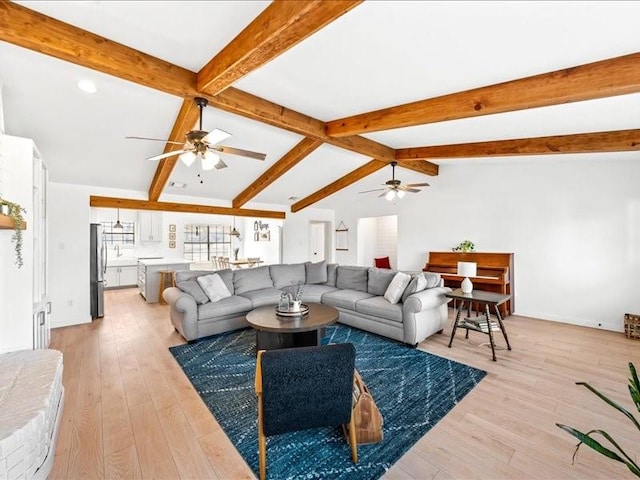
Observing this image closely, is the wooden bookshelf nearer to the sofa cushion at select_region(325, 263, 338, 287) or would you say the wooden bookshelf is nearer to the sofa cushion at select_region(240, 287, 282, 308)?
the sofa cushion at select_region(240, 287, 282, 308)

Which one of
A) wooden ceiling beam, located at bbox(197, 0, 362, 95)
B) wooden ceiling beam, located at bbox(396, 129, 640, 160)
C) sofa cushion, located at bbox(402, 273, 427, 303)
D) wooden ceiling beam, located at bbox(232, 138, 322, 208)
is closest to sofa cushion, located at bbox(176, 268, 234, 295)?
wooden ceiling beam, located at bbox(232, 138, 322, 208)

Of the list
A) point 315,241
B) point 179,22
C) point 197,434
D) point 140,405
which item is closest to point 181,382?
point 140,405

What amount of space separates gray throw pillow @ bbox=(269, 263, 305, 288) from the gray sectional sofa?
19mm

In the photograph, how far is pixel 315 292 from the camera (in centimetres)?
518

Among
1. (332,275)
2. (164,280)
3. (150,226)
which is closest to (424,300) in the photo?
(332,275)

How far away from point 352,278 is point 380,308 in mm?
1283

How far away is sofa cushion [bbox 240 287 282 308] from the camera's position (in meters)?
4.62

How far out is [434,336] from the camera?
14.1ft

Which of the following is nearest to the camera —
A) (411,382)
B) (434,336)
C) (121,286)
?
(411,382)

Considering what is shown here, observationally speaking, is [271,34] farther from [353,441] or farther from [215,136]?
[353,441]

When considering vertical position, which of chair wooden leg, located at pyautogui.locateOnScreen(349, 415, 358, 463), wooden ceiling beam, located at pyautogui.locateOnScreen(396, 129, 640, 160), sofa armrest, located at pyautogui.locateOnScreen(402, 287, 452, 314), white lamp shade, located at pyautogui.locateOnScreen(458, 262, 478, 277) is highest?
wooden ceiling beam, located at pyautogui.locateOnScreen(396, 129, 640, 160)

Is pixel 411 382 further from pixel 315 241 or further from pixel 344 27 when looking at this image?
pixel 315 241

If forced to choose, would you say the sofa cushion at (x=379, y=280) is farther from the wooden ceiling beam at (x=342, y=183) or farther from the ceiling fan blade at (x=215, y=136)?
the ceiling fan blade at (x=215, y=136)

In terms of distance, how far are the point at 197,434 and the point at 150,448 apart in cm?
30
